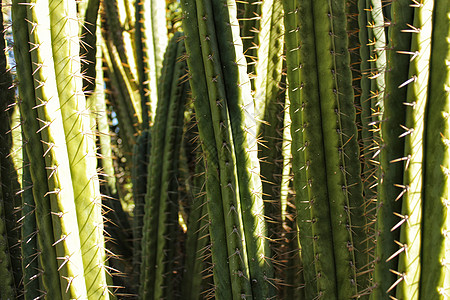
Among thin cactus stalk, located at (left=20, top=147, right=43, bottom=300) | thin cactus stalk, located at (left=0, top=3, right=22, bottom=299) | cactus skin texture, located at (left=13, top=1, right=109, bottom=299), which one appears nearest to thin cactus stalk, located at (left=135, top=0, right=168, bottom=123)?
thin cactus stalk, located at (left=0, top=3, right=22, bottom=299)

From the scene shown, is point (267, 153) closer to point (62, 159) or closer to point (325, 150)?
point (325, 150)

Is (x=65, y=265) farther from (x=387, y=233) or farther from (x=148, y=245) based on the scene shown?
(x=387, y=233)

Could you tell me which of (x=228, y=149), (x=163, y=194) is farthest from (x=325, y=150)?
(x=163, y=194)

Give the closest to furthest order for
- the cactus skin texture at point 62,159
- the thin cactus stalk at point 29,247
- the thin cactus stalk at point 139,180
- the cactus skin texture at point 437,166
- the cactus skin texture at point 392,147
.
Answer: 1. the cactus skin texture at point 437,166
2. the cactus skin texture at point 392,147
3. the cactus skin texture at point 62,159
4. the thin cactus stalk at point 29,247
5. the thin cactus stalk at point 139,180

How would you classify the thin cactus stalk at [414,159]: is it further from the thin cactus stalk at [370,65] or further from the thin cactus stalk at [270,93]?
the thin cactus stalk at [270,93]

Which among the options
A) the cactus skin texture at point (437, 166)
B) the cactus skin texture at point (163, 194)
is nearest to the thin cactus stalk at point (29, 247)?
the cactus skin texture at point (163, 194)

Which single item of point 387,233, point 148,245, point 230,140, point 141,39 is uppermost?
point 141,39

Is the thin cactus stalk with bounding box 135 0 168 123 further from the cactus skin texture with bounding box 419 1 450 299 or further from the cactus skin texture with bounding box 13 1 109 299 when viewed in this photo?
the cactus skin texture with bounding box 419 1 450 299

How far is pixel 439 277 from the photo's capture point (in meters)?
1.39

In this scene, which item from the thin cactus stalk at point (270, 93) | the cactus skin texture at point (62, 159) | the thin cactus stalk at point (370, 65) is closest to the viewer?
the cactus skin texture at point (62, 159)

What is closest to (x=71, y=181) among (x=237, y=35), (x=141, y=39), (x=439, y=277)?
(x=237, y=35)

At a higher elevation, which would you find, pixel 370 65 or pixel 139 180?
pixel 370 65

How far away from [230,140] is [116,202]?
158 cm

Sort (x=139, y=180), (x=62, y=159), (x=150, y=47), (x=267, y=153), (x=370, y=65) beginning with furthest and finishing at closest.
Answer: (x=150, y=47) < (x=139, y=180) < (x=267, y=153) < (x=370, y=65) < (x=62, y=159)
